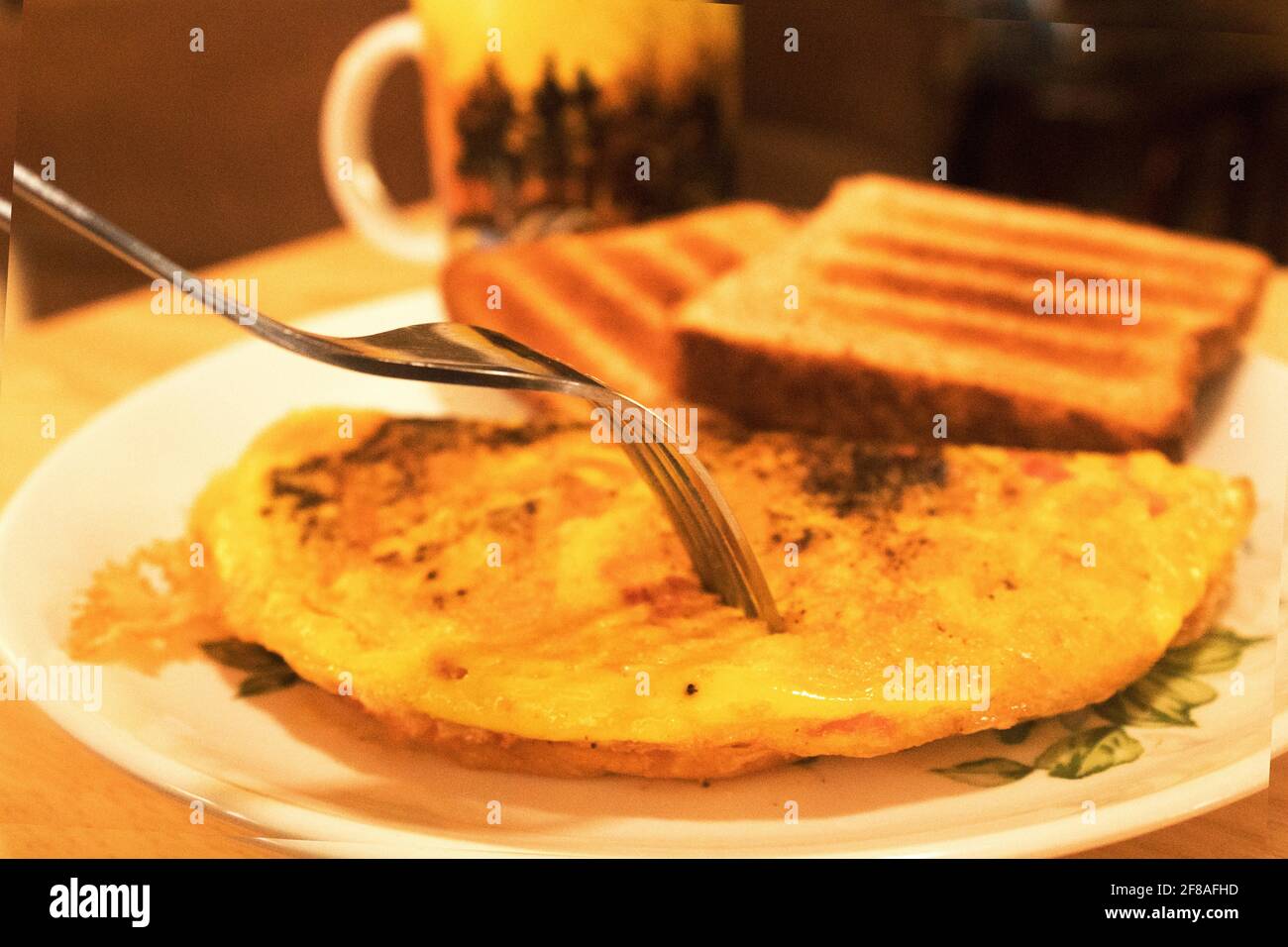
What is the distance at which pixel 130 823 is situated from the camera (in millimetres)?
731

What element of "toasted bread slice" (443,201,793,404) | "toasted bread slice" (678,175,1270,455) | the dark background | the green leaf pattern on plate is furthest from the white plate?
the dark background

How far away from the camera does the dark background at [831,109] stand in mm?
2545

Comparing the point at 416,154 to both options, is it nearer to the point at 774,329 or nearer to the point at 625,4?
the point at 625,4

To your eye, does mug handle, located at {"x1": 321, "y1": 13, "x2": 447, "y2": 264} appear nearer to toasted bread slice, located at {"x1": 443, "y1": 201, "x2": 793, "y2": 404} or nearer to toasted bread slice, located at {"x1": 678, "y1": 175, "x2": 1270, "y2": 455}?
toasted bread slice, located at {"x1": 443, "y1": 201, "x2": 793, "y2": 404}

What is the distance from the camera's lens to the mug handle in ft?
5.08

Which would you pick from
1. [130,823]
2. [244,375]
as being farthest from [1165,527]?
[244,375]

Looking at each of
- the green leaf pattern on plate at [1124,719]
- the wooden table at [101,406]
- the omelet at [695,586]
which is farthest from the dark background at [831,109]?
the green leaf pattern on plate at [1124,719]

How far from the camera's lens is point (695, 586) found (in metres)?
0.76

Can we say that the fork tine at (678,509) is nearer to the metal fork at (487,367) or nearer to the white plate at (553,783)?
the metal fork at (487,367)

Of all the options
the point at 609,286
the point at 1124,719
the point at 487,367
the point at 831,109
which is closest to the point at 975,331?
the point at 609,286

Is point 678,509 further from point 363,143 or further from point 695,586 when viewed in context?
point 363,143

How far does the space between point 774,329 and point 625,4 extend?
0.46 m

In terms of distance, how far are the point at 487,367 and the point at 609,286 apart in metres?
0.74

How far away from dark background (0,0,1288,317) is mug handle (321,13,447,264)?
102 centimetres
